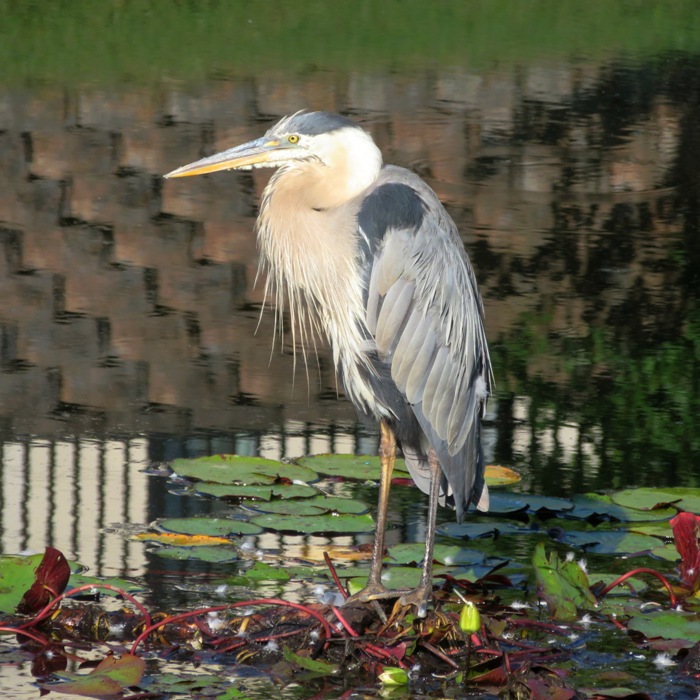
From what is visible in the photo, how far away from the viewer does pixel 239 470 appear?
565 cm

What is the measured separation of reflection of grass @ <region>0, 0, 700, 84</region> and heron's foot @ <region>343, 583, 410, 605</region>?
11.0 metres

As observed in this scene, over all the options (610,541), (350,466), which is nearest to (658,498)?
(610,541)

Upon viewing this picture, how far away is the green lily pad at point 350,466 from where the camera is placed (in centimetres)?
570

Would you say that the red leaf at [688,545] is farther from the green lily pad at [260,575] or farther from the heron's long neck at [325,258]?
the green lily pad at [260,575]

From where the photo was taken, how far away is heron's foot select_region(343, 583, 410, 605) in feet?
14.6

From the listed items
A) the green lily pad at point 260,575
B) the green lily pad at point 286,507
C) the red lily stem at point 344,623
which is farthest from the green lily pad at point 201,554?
the red lily stem at point 344,623

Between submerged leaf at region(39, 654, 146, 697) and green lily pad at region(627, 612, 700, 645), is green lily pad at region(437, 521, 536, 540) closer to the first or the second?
green lily pad at region(627, 612, 700, 645)

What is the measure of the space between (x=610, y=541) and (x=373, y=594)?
119cm

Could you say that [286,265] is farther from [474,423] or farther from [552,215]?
[552,215]

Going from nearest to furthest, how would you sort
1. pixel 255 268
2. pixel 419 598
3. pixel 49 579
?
pixel 49 579 < pixel 419 598 < pixel 255 268

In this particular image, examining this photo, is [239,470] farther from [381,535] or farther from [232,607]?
[232,607]

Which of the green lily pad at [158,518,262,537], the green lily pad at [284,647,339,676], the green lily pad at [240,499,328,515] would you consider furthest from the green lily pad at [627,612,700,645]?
the green lily pad at [158,518,262,537]

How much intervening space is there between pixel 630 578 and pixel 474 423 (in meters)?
0.89

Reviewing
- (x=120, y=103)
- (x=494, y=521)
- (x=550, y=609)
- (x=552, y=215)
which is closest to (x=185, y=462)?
(x=494, y=521)
